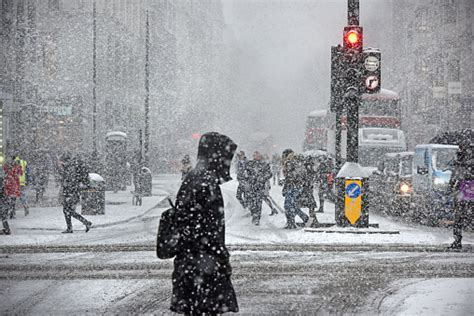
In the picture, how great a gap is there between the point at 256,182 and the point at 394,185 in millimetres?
6033

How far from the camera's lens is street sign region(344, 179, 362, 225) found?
1417 centimetres

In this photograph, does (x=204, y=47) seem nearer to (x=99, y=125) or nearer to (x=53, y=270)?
(x=99, y=125)

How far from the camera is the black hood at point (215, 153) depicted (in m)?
4.51

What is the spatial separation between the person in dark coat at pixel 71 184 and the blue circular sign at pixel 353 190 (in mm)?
5420

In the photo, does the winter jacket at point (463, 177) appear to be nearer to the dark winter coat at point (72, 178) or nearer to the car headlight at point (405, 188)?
the dark winter coat at point (72, 178)

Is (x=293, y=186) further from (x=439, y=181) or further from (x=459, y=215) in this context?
(x=459, y=215)

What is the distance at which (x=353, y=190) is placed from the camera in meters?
14.2

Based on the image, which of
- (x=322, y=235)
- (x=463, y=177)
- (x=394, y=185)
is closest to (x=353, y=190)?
(x=322, y=235)

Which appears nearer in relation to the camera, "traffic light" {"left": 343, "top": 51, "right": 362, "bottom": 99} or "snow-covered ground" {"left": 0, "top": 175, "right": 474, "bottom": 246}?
"snow-covered ground" {"left": 0, "top": 175, "right": 474, "bottom": 246}

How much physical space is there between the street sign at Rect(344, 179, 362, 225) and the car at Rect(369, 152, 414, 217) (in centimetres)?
547

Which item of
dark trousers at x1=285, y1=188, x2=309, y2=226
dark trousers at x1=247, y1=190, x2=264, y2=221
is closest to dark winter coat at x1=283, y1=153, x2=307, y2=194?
dark trousers at x1=285, y1=188, x2=309, y2=226

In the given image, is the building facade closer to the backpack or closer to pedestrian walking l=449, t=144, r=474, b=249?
pedestrian walking l=449, t=144, r=474, b=249

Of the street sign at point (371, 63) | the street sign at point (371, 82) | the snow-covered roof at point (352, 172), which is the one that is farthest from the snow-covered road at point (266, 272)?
the street sign at point (371, 63)

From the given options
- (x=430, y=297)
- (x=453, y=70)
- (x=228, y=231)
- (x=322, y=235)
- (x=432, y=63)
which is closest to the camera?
Result: (x=430, y=297)
